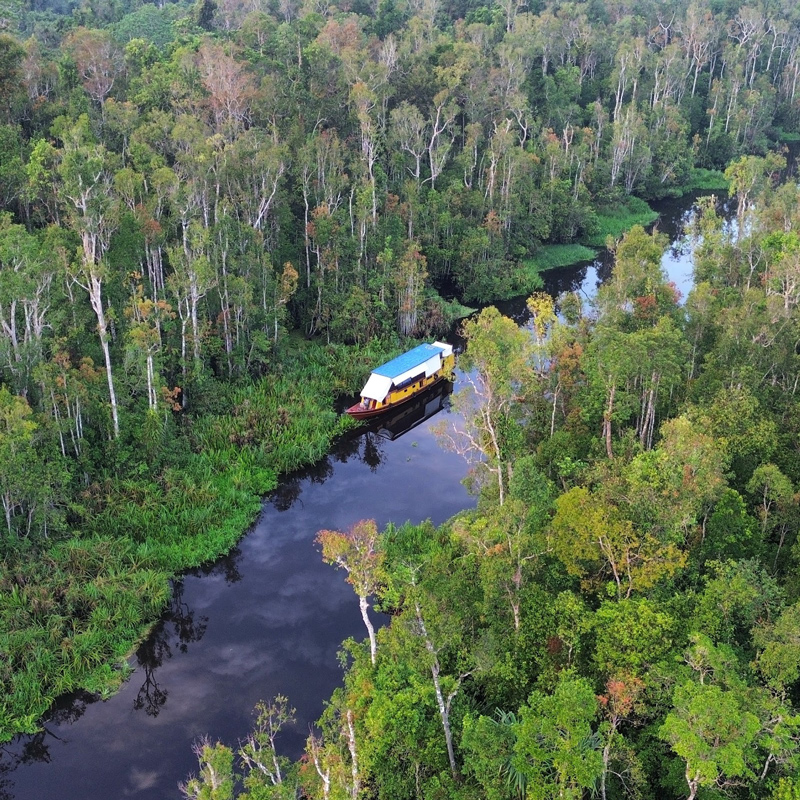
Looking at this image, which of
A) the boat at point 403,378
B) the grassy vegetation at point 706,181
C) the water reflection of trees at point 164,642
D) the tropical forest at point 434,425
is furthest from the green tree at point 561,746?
the grassy vegetation at point 706,181

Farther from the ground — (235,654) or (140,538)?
(140,538)

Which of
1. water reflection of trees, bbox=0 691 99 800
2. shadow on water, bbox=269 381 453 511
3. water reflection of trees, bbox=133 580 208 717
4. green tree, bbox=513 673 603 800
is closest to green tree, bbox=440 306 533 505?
green tree, bbox=513 673 603 800

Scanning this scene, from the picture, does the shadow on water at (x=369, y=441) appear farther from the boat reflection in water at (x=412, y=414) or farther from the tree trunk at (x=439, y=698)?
the tree trunk at (x=439, y=698)

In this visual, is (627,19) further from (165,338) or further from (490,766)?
(490,766)

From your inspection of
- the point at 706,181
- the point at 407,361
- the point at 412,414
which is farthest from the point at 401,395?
the point at 706,181

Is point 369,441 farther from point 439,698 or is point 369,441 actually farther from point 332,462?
point 439,698

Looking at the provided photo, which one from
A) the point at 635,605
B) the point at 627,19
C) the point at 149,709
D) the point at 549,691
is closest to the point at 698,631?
the point at 635,605
